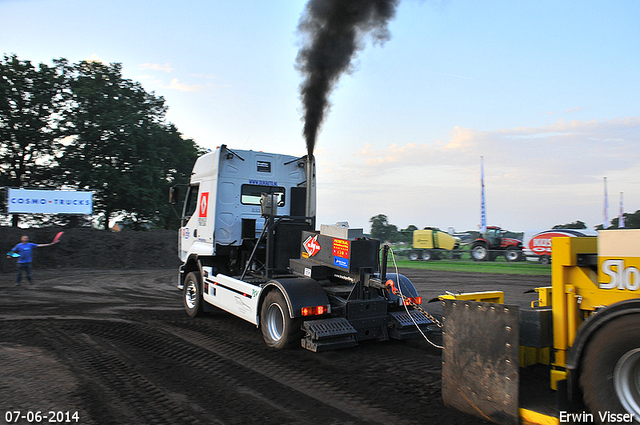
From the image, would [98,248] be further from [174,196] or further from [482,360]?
[482,360]

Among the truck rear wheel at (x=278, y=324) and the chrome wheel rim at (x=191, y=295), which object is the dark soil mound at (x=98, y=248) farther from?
the truck rear wheel at (x=278, y=324)

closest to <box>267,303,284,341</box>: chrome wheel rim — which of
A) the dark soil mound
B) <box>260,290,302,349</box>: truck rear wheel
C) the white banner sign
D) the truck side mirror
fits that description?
<box>260,290,302,349</box>: truck rear wheel

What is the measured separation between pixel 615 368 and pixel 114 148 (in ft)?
102

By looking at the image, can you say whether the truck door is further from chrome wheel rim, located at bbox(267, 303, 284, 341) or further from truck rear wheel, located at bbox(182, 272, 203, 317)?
chrome wheel rim, located at bbox(267, 303, 284, 341)

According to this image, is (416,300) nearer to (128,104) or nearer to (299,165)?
(299,165)

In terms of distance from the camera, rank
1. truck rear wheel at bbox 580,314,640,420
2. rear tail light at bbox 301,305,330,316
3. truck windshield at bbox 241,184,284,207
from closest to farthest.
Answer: truck rear wheel at bbox 580,314,640,420, rear tail light at bbox 301,305,330,316, truck windshield at bbox 241,184,284,207

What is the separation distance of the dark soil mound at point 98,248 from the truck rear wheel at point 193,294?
17179 mm

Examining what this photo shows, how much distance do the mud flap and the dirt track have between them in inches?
8.0

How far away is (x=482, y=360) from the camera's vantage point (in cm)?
361

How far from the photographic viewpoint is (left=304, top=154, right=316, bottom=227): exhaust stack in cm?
894

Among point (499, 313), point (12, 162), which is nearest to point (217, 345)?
point (499, 313)

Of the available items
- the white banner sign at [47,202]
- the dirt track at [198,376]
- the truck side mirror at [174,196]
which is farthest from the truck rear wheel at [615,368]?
the white banner sign at [47,202]

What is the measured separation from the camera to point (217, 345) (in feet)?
21.3

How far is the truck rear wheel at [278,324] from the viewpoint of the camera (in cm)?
600
